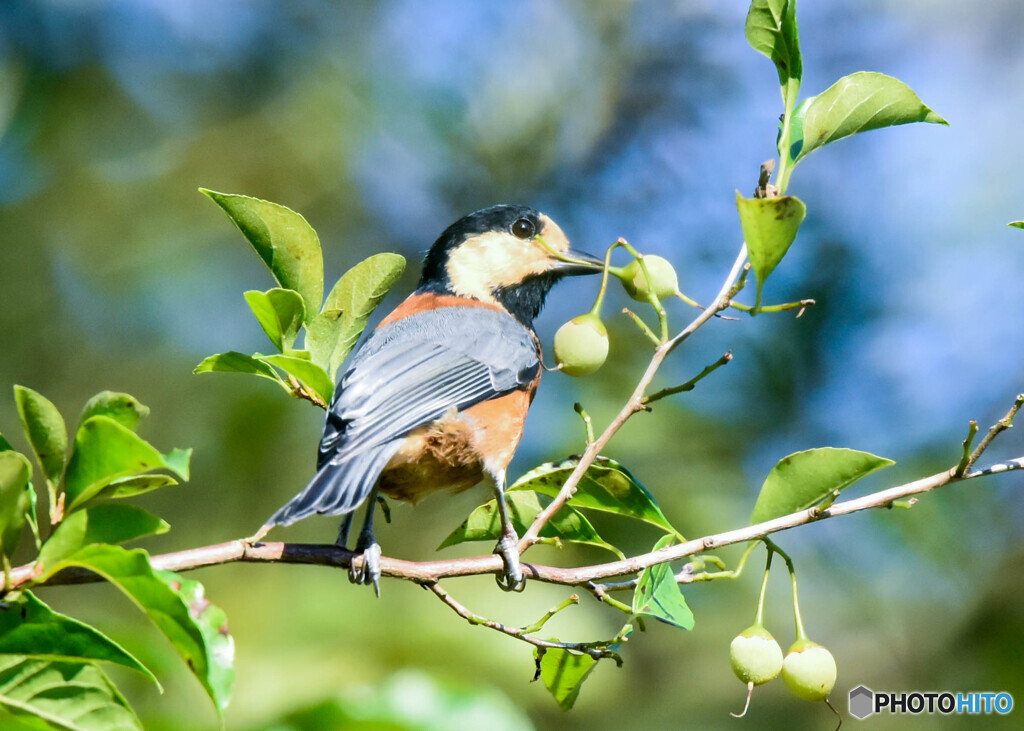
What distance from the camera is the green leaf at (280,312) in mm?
1943

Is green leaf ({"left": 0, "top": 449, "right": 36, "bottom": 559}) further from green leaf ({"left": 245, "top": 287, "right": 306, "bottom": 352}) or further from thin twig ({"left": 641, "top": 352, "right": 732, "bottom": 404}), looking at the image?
thin twig ({"left": 641, "top": 352, "right": 732, "bottom": 404})

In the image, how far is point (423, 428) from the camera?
8.81 ft

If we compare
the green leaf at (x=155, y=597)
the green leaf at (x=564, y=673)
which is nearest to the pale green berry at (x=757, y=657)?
the green leaf at (x=564, y=673)

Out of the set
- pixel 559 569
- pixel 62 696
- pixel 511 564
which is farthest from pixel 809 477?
pixel 62 696

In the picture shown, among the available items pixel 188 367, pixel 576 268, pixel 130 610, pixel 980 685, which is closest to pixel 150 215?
pixel 188 367

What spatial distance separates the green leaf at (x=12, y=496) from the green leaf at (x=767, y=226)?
117 cm

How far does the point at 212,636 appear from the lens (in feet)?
4.58

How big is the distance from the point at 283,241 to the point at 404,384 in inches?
25.8

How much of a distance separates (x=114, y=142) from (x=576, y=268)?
151 inches

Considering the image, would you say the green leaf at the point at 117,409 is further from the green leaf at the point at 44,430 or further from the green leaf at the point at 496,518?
the green leaf at the point at 496,518

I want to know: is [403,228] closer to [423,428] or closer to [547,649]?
[423,428]

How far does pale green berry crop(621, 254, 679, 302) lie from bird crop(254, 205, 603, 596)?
0.24 meters

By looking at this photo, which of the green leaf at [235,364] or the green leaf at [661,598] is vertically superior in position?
the green leaf at [235,364]

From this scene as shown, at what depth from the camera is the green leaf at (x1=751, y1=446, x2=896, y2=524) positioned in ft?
6.27
